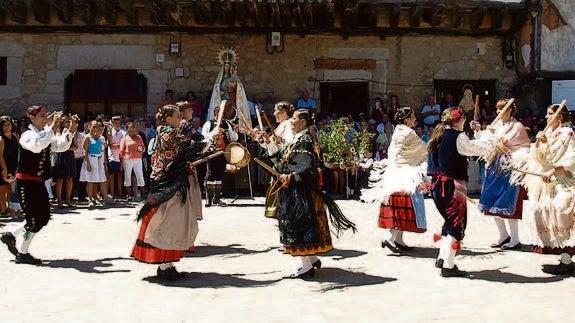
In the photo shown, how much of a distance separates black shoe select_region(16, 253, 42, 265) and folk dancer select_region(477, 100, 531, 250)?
4.98 m

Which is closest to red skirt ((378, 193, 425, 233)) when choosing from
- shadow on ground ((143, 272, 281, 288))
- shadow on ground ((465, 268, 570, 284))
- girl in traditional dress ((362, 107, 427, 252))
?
girl in traditional dress ((362, 107, 427, 252))

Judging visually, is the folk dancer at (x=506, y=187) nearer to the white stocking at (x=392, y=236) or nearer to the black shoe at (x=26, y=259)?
the white stocking at (x=392, y=236)

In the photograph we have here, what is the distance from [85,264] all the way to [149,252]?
49.1 inches

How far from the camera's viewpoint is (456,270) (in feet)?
20.1

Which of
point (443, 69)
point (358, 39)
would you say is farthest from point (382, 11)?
point (443, 69)

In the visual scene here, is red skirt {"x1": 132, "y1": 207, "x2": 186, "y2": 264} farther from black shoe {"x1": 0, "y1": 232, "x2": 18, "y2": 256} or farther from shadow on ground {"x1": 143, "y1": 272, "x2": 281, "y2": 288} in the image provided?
black shoe {"x1": 0, "y1": 232, "x2": 18, "y2": 256}

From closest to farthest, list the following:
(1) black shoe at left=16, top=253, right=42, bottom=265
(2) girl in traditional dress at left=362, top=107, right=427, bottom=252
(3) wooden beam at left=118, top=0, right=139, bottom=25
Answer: (1) black shoe at left=16, top=253, right=42, bottom=265 < (2) girl in traditional dress at left=362, top=107, right=427, bottom=252 < (3) wooden beam at left=118, top=0, right=139, bottom=25

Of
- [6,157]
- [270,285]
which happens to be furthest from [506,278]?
[6,157]

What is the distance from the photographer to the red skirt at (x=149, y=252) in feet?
19.1

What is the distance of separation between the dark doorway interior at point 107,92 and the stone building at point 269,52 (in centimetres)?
2

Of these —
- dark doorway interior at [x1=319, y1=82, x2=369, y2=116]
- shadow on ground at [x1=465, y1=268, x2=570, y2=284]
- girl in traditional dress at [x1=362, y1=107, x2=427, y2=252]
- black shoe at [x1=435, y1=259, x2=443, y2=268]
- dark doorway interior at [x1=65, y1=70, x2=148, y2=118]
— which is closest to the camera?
shadow on ground at [x1=465, y1=268, x2=570, y2=284]

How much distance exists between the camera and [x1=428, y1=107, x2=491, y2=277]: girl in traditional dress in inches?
237

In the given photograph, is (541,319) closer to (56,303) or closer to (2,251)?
(56,303)

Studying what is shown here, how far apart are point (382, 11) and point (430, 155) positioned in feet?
31.7
